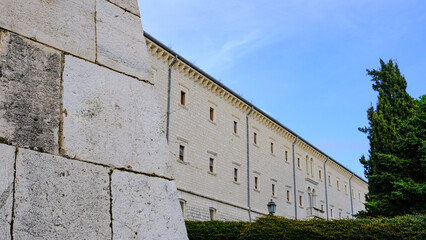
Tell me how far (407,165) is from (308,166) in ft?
67.9

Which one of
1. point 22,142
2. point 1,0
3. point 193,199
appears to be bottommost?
point 22,142

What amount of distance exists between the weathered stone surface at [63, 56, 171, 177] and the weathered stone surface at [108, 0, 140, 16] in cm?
49

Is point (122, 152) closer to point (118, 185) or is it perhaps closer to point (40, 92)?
point (118, 185)

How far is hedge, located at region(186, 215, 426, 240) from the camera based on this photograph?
16828 millimetres

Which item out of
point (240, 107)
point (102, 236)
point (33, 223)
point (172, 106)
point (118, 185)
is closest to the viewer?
point (33, 223)

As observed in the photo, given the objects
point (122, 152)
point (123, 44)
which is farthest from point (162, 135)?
point (123, 44)

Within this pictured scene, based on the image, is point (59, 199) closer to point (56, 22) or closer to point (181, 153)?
point (56, 22)

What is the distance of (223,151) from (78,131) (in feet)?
93.3

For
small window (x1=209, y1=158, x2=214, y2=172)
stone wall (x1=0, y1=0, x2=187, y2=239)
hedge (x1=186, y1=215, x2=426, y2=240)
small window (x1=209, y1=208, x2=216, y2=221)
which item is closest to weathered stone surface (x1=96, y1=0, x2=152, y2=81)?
stone wall (x1=0, y1=0, x2=187, y2=239)

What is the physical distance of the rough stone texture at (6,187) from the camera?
76.4 inches

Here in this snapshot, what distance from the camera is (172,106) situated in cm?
2641

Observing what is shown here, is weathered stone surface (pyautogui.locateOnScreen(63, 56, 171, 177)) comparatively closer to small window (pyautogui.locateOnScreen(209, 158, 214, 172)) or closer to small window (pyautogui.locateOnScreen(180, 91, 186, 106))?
small window (pyautogui.locateOnScreen(180, 91, 186, 106))

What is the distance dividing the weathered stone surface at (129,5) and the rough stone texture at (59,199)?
1.04 meters

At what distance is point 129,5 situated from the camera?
2.93 metres
